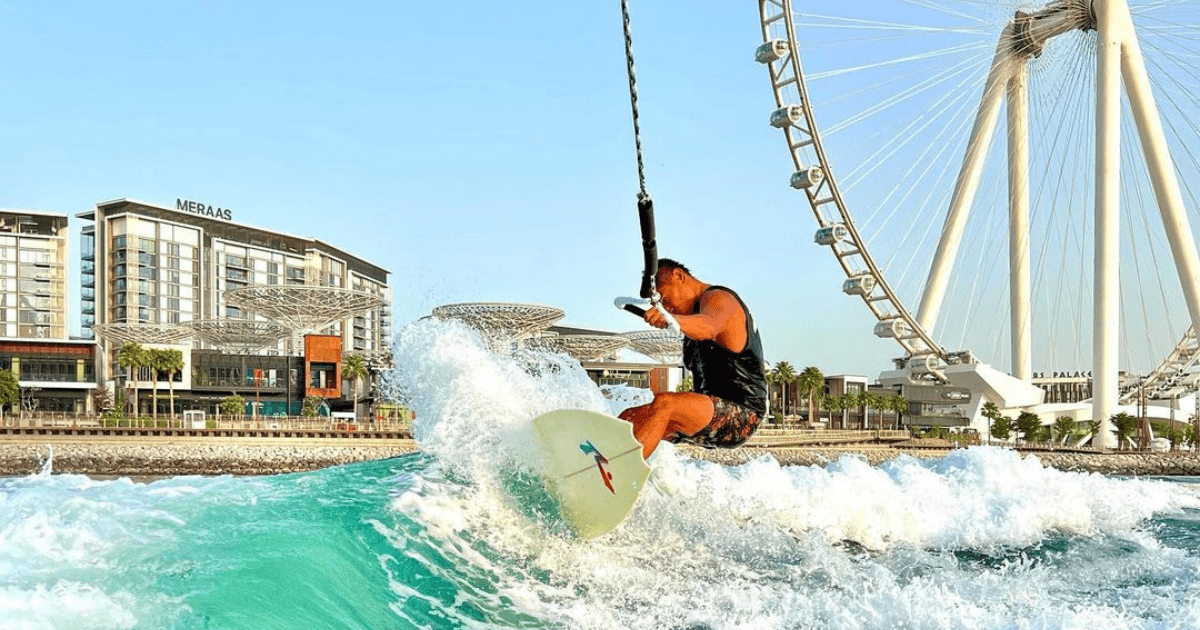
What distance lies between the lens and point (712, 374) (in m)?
8.84

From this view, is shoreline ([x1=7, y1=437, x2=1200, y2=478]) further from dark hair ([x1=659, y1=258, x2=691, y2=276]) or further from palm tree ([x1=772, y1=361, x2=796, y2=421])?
dark hair ([x1=659, y1=258, x2=691, y2=276])

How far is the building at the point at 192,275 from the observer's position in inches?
3125

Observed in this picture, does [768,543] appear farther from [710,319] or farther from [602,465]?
[710,319]

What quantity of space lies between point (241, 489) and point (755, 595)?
416cm

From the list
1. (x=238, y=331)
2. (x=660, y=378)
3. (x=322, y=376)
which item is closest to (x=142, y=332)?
(x=238, y=331)

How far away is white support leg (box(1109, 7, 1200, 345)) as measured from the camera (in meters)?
41.2

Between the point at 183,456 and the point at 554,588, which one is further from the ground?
the point at 554,588

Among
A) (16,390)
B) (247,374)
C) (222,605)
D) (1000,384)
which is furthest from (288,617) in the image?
(247,374)

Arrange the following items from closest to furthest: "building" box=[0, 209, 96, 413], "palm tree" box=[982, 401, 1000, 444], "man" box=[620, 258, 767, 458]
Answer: "man" box=[620, 258, 767, 458] < "palm tree" box=[982, 401, 1000, 444] < "building" box=[0, 209, 96, 413]

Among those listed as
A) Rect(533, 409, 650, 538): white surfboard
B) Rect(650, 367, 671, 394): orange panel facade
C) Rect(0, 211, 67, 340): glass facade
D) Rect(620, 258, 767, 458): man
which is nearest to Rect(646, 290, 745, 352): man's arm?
Rect(620, 258, 767, 458): man

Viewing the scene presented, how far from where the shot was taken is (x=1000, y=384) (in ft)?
179

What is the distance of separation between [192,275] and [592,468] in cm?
10850

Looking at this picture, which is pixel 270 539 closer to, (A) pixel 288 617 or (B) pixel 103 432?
(A) pixel 288 617

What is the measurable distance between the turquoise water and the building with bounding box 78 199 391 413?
72.1 metres
